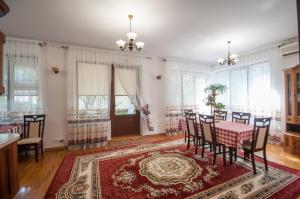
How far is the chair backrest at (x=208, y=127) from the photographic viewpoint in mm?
3123

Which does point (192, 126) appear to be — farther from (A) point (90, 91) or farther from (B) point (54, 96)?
(B) point (54, 96)

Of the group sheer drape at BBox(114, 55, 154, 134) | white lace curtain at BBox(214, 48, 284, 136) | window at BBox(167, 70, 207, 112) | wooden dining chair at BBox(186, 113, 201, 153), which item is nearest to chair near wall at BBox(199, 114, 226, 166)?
wooden dining chair at BBox(186, 113, 201, 153)

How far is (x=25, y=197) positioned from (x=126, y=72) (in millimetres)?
3693

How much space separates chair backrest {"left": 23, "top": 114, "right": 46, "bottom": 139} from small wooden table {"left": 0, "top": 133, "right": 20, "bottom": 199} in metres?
1.75

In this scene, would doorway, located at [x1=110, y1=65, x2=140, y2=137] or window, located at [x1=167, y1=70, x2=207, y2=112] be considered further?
window, located at [x1=167, y1=70, x2=207, y2=112]

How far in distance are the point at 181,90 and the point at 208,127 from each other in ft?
9.13

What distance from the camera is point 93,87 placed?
453 cm

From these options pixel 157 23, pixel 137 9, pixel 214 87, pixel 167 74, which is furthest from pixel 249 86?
pixel 137 9

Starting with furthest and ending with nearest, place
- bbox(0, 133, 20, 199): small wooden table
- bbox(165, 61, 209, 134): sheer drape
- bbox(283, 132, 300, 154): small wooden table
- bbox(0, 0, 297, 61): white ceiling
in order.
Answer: bbox(165, 61, 209, 134): sheer drape < bbox(283, 132, 300, 154): small wooden table < bbox(0, 0, 297, 61): white ceiling < bbox(0, 133, 20, 199): small wooden table

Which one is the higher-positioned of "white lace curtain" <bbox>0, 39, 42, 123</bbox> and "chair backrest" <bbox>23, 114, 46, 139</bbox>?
"white lace curtain" <bbox>0, 39, 42, 123</bbox>

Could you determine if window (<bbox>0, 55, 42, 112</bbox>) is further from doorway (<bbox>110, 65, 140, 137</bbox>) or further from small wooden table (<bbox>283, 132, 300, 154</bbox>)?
small wooden table (<bbox>283, 132, 300, 154</bbox>)

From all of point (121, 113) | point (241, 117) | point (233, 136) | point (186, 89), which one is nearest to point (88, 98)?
point (121, 113)

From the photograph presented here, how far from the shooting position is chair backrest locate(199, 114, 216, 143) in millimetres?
3123

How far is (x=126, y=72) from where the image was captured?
504cm
